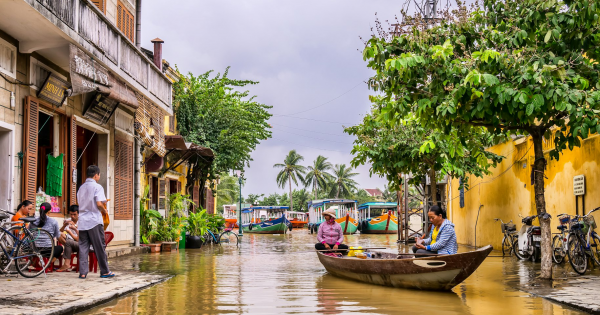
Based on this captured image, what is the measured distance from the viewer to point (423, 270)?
8.79 meters

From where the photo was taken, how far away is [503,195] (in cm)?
1912

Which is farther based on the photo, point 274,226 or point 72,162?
point 274,226

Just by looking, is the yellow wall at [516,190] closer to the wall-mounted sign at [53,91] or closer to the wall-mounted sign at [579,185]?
the wall-mounted sign at [579,185]

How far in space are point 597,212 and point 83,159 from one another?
12.2 metres

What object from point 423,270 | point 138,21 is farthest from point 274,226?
point 423,270

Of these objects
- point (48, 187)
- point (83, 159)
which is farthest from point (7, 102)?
point (83, 159)

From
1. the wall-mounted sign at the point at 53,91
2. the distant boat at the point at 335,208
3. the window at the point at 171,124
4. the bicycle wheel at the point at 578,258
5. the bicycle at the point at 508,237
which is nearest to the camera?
the bicycle wheel at the point at 578,258

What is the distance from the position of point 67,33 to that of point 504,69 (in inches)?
297

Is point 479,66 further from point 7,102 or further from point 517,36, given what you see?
point 7,102

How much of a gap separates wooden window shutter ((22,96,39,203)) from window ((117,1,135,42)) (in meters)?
5.71

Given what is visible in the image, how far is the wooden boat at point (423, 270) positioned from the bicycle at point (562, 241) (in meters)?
3.83

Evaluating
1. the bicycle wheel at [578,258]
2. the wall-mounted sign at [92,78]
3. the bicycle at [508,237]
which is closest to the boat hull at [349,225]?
the bicycle at [508,237]

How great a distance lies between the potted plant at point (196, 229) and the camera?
2106 centimetres

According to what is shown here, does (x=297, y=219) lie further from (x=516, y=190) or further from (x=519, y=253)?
(x=519, y=253)
